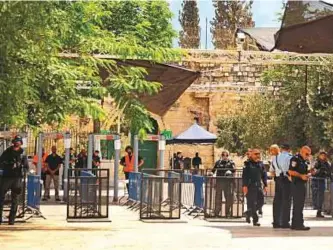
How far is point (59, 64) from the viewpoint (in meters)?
15.1

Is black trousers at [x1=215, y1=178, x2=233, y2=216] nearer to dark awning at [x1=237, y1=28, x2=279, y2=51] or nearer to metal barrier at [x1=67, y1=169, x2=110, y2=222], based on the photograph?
metal barrier at [x1=67, y1=169, x2=110, y2=222]

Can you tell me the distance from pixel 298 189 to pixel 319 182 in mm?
4534

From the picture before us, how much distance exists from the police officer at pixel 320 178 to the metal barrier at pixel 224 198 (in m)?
2.85

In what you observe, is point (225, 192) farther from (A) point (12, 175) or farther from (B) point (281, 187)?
(A) point (12, 175)

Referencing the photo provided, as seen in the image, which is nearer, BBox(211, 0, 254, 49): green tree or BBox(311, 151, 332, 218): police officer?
BBox(311, 151, 332, 218): police officer

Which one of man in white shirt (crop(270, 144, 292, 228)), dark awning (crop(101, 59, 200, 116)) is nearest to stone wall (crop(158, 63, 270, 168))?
dark awning (crop(101, 59, 200, 116))

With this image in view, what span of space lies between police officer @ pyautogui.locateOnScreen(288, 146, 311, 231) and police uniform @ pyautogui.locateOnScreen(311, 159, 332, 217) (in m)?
3.80

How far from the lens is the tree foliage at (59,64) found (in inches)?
447

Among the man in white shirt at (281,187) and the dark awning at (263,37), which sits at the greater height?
the dark awning at (263,37)

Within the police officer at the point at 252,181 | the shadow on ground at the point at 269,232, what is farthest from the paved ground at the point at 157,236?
the police officer at the point at 252,181

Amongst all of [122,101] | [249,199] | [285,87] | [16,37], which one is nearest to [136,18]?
[285,87]

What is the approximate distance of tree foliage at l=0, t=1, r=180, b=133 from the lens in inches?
447

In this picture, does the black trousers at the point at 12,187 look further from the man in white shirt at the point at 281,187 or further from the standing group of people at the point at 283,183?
the man in white shirt at the point at 281,187

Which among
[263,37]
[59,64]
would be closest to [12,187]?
[59,64]
